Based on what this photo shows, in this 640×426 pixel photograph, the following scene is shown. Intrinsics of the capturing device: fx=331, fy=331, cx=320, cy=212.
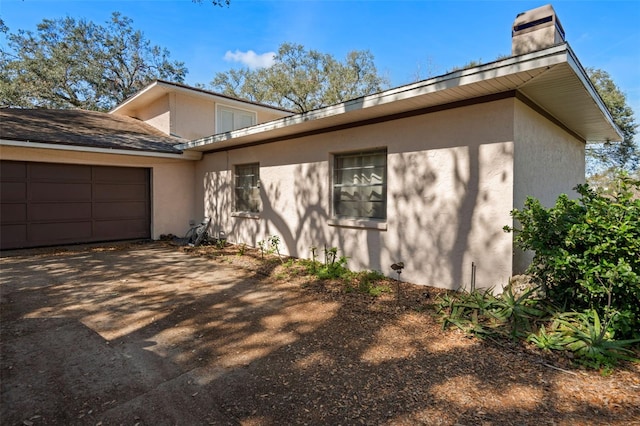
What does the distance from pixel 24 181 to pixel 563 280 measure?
10.8 m

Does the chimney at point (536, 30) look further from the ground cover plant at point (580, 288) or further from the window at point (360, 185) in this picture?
the window at point (360, 185)

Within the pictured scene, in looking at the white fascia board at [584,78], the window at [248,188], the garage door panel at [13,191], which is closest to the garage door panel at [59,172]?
the garage door panel at [13,191]

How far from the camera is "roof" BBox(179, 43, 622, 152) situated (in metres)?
3.72

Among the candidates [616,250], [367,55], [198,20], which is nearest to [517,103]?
[616,250]

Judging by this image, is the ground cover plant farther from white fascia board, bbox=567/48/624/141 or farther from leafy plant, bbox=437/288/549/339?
white fascia board, bbox=567/48/624/141

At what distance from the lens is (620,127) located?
649 inches

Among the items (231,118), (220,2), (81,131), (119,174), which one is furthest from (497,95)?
(231,118)

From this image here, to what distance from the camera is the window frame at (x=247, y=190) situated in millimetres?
8553

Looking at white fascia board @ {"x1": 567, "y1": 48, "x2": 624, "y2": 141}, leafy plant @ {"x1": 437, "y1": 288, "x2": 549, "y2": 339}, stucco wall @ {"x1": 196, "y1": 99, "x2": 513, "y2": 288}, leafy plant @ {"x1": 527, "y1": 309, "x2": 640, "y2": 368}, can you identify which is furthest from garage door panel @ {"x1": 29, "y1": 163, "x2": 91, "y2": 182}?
white fascia board @ {"x1": 567, "y1": 48, "x2": 624, "y2": 141}

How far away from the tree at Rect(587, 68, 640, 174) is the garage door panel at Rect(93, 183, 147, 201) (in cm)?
2007

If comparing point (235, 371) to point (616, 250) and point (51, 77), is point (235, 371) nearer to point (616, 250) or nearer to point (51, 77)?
point (616, 250)

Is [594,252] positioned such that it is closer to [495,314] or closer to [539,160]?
[495,314]

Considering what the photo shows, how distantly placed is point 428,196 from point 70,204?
8.94m

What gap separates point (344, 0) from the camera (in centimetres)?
845
